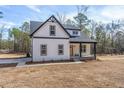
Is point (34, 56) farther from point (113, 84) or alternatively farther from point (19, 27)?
point (19, 27)

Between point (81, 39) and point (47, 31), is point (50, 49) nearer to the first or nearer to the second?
point (47, 31)

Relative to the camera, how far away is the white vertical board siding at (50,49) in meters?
19.8

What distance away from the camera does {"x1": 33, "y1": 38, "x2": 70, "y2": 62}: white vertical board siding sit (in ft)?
64.8

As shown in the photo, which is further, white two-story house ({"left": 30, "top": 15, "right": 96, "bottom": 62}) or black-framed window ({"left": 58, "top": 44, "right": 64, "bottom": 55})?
black-framed window ({"left": 58, "top": 44, "right": 64, "bottom": 55})

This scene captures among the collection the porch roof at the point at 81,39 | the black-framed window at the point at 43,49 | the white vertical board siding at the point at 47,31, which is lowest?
the black-framed window at the point at 43,49

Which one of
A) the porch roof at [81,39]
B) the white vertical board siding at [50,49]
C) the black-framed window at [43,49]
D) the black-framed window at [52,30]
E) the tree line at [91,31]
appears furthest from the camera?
the tree line at [91,31]

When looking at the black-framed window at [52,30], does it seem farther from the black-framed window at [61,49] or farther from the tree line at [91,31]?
the tree line at [91,31]

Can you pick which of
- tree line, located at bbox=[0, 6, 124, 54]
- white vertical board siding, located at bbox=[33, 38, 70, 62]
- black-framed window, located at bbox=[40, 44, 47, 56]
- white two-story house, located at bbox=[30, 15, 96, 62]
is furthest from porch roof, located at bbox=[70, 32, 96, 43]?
tree line, located at bbox=[0, 6, 124, 54]

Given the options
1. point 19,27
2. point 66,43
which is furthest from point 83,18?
point 66,43

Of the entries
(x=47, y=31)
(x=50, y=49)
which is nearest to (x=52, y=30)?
(x=47, y=31)

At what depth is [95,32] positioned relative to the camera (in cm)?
4028

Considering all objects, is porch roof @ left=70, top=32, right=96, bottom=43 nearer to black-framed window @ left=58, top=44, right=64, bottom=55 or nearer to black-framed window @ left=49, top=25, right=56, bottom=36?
black-framed window @ left=58, top=44, right=64, bottom=55

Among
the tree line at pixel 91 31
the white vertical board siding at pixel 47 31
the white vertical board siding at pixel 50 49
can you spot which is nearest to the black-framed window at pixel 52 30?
the white vertical board siding at pixel 47 31
